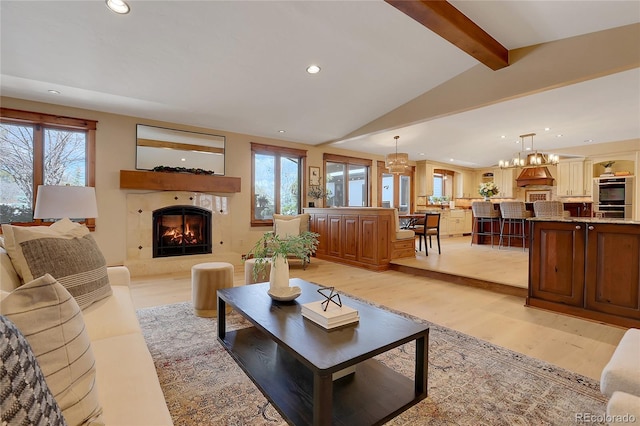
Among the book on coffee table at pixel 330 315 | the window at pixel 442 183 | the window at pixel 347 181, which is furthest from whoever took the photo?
the window at pixel 442 183

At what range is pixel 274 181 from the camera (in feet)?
21.3

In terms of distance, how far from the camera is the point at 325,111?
16.6ft

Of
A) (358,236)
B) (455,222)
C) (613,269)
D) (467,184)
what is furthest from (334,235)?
(467,184)

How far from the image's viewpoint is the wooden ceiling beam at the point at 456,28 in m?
2.62

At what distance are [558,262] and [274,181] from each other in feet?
16.3

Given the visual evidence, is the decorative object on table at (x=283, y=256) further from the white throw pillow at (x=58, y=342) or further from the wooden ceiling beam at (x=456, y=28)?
the wooden ceiling beam at (x=456, y=28)

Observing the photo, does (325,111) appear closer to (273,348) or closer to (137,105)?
(137,105)

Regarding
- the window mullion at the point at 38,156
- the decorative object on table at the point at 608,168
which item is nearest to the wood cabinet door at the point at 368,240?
the window mullion at the point at 38,156

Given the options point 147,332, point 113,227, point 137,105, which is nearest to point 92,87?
point 137,105

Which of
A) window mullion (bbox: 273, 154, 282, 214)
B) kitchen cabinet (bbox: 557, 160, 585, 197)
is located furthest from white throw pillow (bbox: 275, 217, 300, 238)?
kitchen cabinet (bbox: 557, 160, 585, 197)

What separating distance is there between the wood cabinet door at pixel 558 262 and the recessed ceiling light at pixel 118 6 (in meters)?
4.40

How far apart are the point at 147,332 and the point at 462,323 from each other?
270 cm

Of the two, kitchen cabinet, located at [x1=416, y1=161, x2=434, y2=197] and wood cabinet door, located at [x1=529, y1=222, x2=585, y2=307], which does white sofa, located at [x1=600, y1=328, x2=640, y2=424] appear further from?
kitchen cabinet, located at [x1=416, y1=161, x2=434, y2=197]

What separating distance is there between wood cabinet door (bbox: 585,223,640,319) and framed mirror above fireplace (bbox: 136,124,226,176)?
5.33 metres
